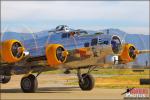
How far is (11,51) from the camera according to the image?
27375mm

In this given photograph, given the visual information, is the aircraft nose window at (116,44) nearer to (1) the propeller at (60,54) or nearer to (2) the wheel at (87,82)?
(2) the wheel at (87,82)

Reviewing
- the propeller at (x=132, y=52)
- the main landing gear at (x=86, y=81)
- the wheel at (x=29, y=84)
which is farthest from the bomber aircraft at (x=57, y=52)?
the main landing gear at (x=86, y=81)

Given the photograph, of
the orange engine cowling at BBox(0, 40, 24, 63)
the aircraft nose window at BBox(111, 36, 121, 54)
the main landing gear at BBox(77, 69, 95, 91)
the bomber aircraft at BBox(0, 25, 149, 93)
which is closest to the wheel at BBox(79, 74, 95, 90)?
the main landing gear at BBox(77, 69, 95, 91)

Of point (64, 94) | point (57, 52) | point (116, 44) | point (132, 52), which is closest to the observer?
point (64, 94)

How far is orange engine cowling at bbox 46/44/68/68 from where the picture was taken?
88.5ft

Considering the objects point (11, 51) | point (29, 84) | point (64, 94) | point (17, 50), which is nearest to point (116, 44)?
point (64, 94)

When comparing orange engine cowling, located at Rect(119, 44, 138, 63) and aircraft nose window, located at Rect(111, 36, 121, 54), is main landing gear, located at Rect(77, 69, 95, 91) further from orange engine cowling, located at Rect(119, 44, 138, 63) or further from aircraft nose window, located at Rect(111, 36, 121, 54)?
aircraft nose window, located at Rect(111, 36, 121, 54)

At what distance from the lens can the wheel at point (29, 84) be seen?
93.0ft

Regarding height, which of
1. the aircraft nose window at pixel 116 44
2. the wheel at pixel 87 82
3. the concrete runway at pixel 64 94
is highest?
the aircraft nose window at pixel 116 44

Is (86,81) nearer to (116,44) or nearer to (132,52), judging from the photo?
(132,52)

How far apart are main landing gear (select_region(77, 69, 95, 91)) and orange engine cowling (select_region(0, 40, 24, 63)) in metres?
4.93

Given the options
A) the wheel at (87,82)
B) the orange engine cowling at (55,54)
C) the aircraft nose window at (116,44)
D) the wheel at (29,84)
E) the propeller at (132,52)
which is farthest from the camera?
the wheel at (87,82)

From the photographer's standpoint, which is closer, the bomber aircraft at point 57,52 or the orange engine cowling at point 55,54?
the orange engine cowling at point 55,54

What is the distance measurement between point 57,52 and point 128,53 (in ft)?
18.0
